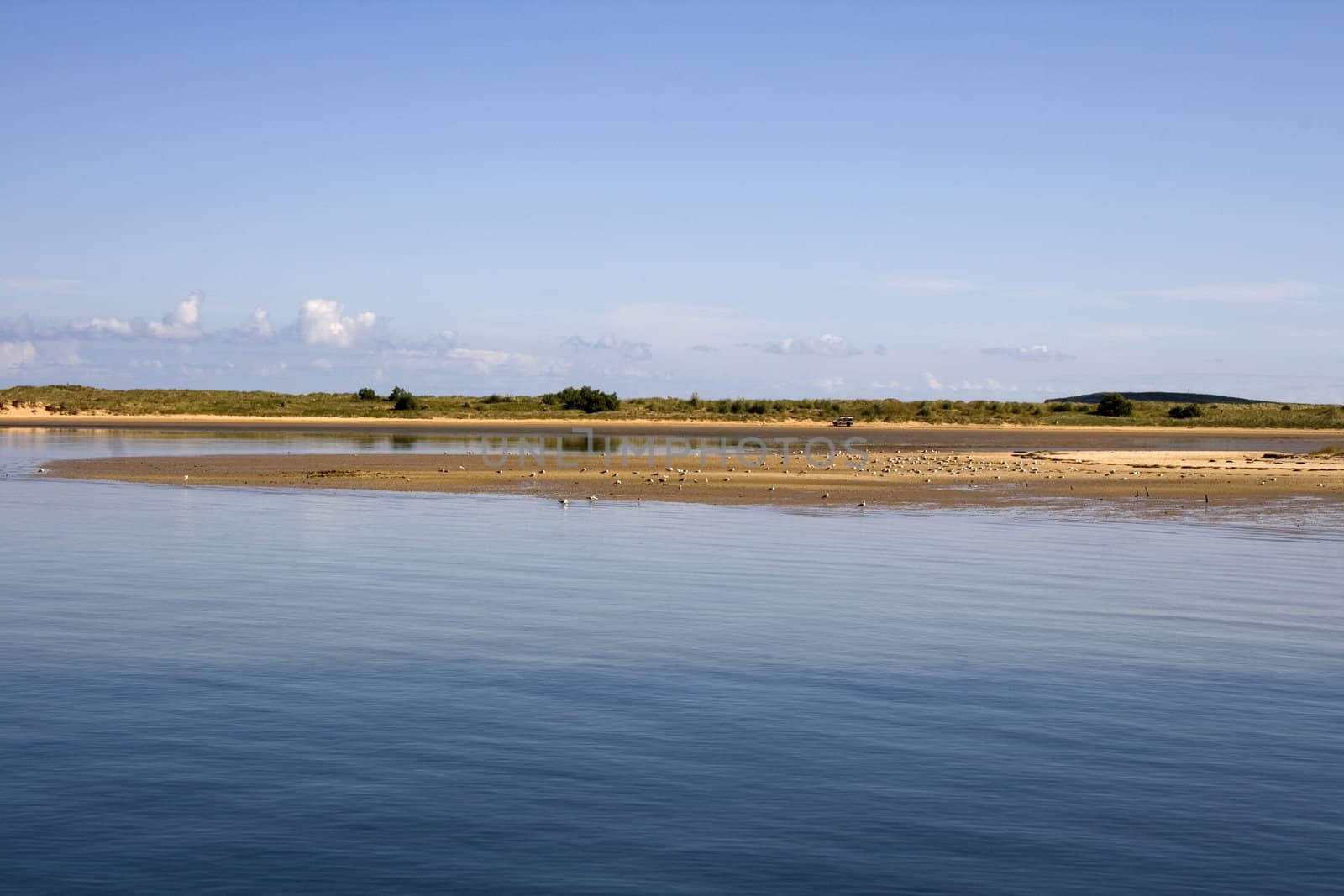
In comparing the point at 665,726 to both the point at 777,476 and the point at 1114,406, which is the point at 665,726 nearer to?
the point at 777,476

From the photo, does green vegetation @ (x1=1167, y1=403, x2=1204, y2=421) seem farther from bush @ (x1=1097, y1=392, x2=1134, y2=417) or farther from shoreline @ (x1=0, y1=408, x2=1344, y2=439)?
shoreline @ (x1=0, y1=408, x2=1344, y2=439)

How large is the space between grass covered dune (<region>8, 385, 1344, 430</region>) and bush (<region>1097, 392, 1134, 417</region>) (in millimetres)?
134

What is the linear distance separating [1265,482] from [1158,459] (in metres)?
13.0

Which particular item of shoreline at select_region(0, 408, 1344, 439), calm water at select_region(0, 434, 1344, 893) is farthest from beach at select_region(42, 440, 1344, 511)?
shoreline at select_region(0, 408, 1344, 439)

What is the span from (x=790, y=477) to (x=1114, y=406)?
80.6m

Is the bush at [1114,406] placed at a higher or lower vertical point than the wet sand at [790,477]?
higher

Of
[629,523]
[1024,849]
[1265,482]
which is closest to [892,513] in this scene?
[629,523]

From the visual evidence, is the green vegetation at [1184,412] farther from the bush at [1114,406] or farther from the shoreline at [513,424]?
the shoreline at [513,424]

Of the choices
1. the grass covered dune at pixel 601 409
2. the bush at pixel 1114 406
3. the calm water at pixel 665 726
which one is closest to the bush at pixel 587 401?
the grass covered dune at pixel 601 409

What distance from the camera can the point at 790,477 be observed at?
134 feet

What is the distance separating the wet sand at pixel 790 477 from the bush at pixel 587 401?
176 feet

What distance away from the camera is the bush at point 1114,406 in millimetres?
112750

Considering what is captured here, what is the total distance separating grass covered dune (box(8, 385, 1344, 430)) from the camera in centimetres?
10050

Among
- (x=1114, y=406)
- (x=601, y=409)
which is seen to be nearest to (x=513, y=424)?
(x=601, y=409)
